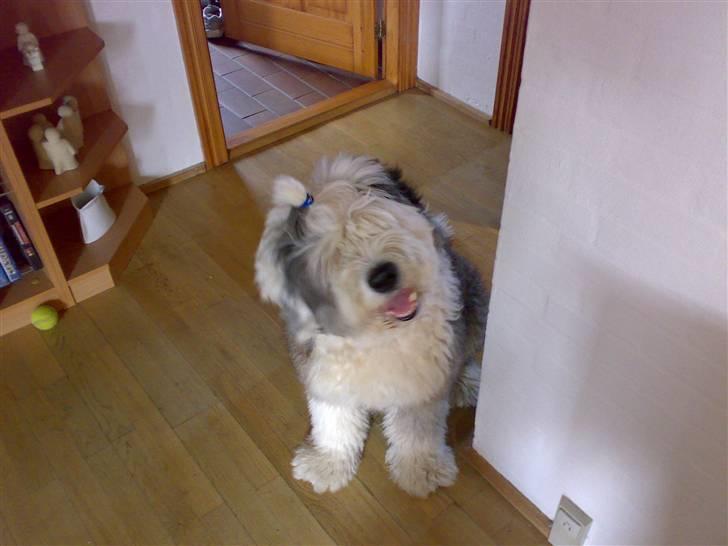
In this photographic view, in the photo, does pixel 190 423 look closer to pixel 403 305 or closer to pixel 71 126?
pixel 403 305

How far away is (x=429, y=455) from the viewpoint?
1.69 m

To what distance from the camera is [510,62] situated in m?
2.84

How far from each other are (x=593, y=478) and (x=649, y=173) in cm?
70

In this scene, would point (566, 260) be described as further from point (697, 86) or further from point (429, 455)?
point (429, 455)

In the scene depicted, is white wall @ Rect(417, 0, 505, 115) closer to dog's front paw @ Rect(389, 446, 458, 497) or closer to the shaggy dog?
the shaggy dog

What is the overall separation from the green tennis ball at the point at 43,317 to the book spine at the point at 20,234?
16cm

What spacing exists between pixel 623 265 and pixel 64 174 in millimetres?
1777

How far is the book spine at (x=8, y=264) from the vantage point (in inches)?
83.6

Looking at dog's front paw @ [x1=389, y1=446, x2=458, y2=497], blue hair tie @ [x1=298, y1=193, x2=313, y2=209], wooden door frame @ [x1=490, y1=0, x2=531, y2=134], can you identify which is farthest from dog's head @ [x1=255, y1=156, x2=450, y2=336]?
wooden door frame @ [x1=490, y1=0, x2=531, y2=134]

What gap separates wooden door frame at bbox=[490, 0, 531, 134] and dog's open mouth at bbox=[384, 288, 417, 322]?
1.63 m

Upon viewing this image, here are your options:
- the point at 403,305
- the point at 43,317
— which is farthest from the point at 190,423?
the point at 403,305

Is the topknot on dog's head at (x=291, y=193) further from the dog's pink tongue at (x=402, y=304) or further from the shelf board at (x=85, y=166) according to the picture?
the shelf board at (x=85, y=166)

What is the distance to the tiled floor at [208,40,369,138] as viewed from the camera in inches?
132

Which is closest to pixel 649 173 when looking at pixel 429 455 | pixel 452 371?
pixel 452 371
